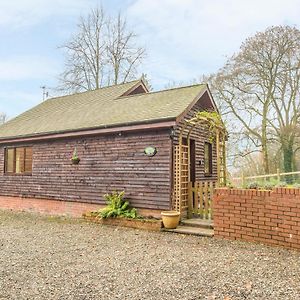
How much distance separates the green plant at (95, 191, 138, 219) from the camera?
27.9 ft

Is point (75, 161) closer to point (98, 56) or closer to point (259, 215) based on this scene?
point (259, 215)

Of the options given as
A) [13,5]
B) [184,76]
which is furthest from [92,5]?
[13,5]

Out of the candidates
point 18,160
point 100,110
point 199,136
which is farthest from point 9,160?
point 199,136

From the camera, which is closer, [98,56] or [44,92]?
[98,56]

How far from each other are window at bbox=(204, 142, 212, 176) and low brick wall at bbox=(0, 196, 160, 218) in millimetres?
3504

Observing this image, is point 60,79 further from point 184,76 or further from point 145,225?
point 145,225

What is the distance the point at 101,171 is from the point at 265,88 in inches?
525

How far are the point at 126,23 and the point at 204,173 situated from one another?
61.4ft

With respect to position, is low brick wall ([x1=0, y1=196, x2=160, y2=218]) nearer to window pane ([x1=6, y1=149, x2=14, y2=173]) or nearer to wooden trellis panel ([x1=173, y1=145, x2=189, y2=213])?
wooden trellis panel ([x1=173, y1=145, x2=189, y2=213])

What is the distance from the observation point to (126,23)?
80.9ft

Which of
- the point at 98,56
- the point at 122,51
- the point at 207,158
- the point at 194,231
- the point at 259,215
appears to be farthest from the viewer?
the point at 122,51

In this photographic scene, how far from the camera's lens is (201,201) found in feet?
26.7

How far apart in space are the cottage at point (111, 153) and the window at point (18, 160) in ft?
0.14

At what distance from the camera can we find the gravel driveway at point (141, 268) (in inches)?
146
